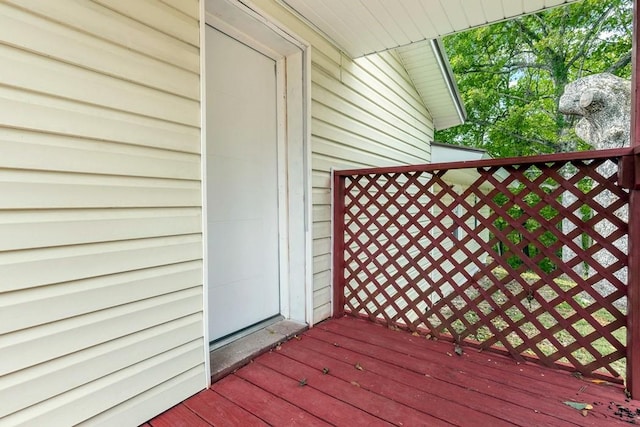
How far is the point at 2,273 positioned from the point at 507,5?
11.2 feet

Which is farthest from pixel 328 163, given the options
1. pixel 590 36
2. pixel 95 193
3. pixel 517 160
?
pixel 590 36

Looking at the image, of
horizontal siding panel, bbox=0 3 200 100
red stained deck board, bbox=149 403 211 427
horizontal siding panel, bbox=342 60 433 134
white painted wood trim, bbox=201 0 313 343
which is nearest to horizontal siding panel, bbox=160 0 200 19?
horizontal siding panel, bbox=0 3 200 100

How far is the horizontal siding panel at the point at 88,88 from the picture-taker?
115cm

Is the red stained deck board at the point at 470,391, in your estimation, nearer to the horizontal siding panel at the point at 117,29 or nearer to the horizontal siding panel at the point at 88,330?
the horizontal siding panel at the point at 88,330

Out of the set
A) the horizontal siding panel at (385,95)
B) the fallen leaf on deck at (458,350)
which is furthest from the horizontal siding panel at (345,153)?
the fallen leaf on deck at (458,350)

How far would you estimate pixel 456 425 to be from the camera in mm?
1541

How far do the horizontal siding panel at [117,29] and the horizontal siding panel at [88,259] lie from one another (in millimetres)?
903

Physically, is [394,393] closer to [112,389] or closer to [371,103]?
[112,389]

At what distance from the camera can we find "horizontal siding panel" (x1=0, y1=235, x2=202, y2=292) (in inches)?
46.1

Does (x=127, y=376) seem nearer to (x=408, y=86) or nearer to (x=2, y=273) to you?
(x=2, y=273)

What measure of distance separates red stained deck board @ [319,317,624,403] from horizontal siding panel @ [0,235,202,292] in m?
1.53

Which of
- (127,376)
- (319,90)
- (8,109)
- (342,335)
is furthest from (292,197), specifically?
(8,109)

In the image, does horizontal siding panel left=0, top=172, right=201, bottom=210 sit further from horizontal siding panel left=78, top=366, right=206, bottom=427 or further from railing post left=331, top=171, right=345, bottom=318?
railing post left=331, top=171, right=345, bottom=318

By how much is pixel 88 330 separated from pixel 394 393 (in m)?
1.56
